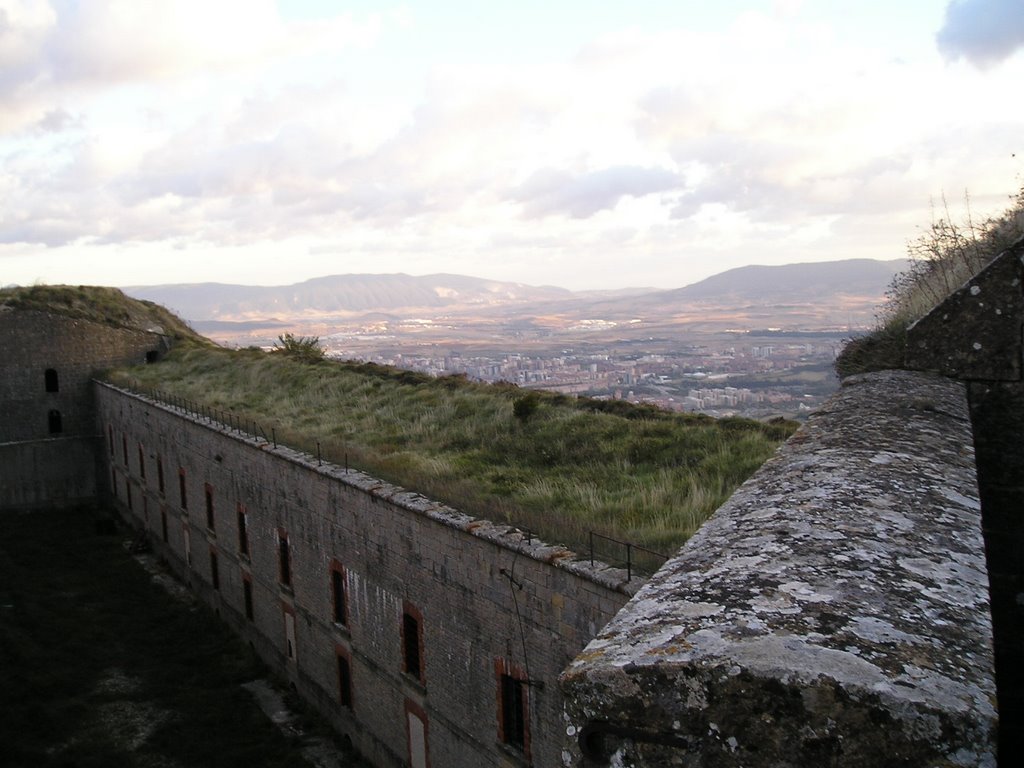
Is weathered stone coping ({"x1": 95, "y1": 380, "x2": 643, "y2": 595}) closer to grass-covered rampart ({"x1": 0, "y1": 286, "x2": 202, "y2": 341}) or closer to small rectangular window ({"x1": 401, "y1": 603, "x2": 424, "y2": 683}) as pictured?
small rectangular window ({"x1": 401, "y1": 603, "x2": 424, "y2": 683})

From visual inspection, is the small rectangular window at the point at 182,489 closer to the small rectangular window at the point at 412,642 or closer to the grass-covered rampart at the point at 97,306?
the small rectangular window at the point at 412,642

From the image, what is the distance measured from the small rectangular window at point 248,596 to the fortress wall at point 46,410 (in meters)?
18.9

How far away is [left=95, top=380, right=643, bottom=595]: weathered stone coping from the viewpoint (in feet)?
27.0

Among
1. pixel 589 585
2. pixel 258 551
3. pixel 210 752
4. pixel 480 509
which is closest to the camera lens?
pixel 589 585

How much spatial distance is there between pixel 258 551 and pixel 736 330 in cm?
3885

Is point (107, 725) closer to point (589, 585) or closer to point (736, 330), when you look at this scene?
point (589, 585)

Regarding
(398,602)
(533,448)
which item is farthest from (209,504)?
(398,602)

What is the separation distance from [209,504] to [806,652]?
20958 millimetres

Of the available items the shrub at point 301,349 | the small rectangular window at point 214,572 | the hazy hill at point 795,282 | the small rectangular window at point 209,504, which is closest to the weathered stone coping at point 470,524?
the small rectangular window at point 209,504

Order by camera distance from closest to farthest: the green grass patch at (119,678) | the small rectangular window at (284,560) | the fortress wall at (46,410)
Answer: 1. the green grass patch at (119,678)
2. the small rectangular window at (284,560)
3. the fortress wall at (46,410)

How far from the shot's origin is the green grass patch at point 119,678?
49.4 feet

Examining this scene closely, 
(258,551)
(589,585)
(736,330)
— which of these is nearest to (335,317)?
(736,330)

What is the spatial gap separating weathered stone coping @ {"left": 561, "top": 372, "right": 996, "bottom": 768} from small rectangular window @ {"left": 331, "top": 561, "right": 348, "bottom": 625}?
12178mm

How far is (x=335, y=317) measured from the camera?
551ft
